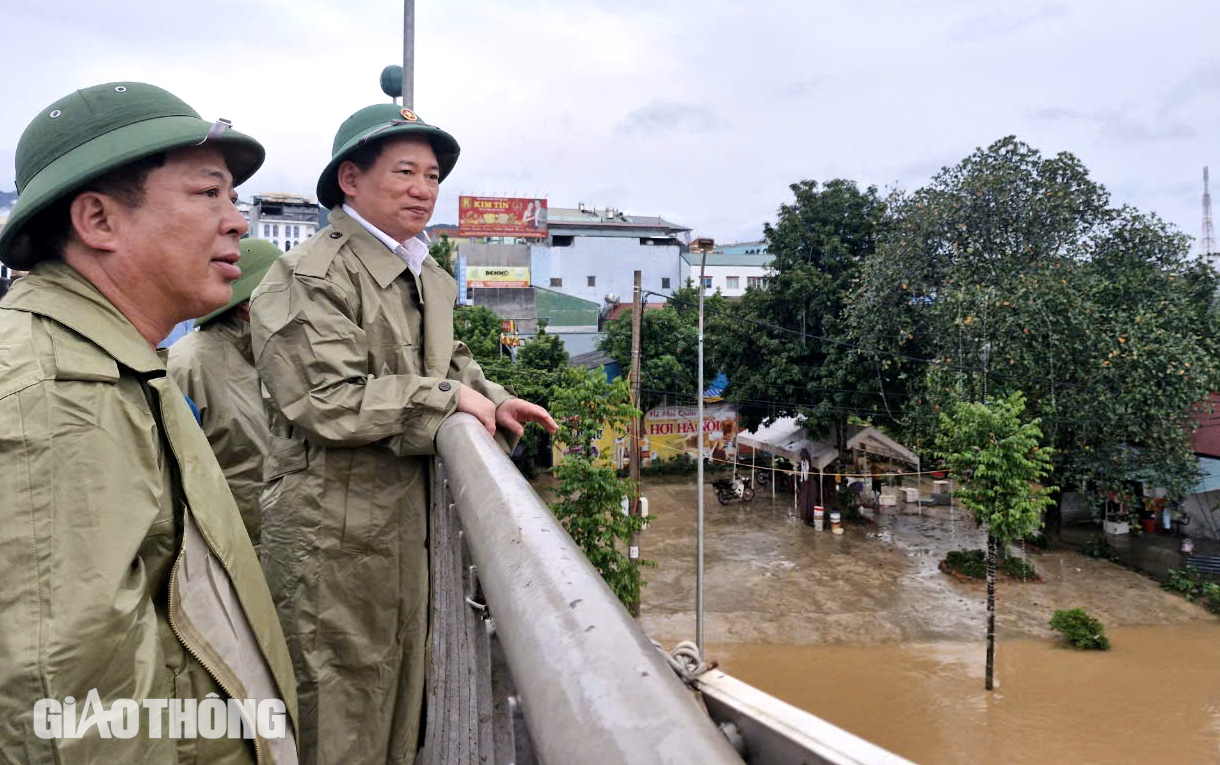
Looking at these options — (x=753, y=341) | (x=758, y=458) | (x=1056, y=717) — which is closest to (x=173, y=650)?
(x=1056, y=717)

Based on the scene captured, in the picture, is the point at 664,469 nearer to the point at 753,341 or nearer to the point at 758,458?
the point at 758,458

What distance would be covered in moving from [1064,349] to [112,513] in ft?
57.7

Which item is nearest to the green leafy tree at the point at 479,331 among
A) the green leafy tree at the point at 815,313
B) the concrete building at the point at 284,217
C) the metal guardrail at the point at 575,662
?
the green leafy tree at the point at 815,313

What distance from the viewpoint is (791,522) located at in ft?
72.0

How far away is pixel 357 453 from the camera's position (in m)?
1.88

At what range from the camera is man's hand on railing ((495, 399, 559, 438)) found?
196cm

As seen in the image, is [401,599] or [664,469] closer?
[401,599]

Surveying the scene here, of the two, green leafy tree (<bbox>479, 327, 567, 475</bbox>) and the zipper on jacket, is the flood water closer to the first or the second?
green leafy tree (<bbox>479, 327, 567, 475</bbox>)

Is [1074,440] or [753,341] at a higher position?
[753,341]

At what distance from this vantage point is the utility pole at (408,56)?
5.06 meters

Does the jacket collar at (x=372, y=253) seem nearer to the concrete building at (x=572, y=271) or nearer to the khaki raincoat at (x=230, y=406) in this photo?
the khaki raincoat at (x=230, y=406)

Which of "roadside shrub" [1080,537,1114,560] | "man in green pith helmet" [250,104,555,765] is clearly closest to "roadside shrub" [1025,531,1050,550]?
"roadside shrub" [1080,537,1114,560]

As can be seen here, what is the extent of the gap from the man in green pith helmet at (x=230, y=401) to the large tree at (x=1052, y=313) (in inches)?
616

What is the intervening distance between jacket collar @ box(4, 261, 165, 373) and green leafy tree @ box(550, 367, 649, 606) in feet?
32.6
